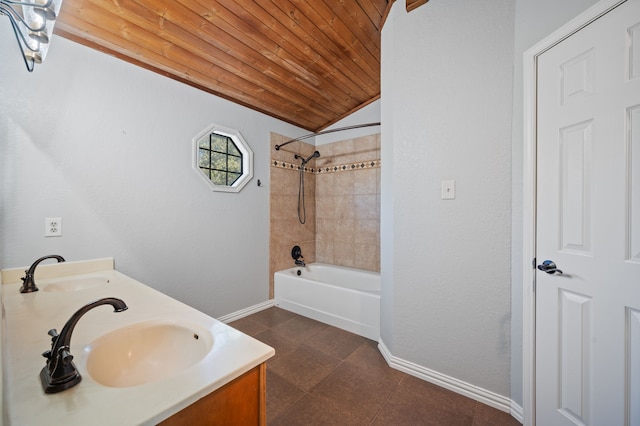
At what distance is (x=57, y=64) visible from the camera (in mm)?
1629

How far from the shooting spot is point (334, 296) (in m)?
2.52

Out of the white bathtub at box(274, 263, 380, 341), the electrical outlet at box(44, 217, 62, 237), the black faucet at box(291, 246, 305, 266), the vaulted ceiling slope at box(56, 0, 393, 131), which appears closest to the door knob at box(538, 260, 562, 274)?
the white bathtub at box(274, 263, 380, 341)

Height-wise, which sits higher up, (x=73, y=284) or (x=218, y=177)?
(x=218, y=177)

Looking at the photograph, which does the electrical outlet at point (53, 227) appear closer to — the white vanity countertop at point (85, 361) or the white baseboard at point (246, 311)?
the white vanity countertop at point (85, 361)

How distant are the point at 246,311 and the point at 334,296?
3.35ft

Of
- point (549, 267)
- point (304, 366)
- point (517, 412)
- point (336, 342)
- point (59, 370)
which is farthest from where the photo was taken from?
point (336, 342)

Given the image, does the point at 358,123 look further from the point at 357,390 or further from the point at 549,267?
the point at 357,390

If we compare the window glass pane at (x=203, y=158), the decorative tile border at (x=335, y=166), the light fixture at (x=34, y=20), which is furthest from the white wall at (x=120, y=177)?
the decorative tile border at (x=335, y=166)

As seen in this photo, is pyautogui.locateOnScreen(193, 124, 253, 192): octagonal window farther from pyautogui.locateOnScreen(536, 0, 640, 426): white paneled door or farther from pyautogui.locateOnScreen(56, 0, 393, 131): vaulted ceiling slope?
pyautogui.locateOnScreen(536, 0, 640, 426): white paneled door

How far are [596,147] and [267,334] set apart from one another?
2.56 metres

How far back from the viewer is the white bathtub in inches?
90.7

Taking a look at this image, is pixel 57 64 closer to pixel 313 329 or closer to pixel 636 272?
pixel 313 329

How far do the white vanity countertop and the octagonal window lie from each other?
148cm

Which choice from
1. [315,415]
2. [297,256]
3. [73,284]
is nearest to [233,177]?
[297,256]
